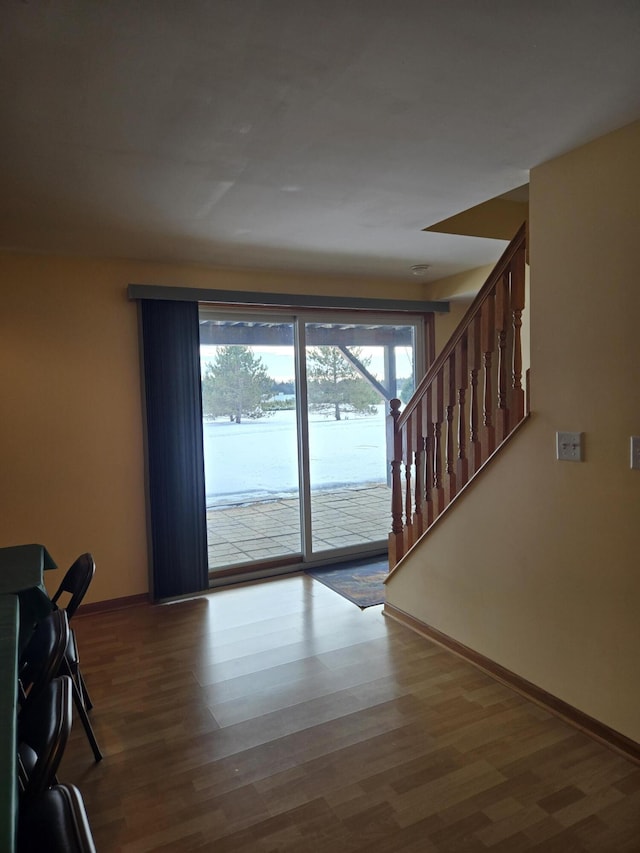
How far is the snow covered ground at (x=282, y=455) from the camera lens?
4.48 m

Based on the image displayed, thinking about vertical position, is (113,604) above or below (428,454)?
below

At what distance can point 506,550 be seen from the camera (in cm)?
273

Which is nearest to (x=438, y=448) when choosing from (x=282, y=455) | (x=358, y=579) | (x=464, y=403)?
(x=464, y=403)

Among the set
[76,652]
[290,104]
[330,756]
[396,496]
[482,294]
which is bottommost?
[330,756]

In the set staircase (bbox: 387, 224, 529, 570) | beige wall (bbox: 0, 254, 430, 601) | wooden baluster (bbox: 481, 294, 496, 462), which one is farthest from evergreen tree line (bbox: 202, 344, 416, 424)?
wooden baluster (bbox: 481, 294, 496, 462)

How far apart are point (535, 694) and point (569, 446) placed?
3.85 feet

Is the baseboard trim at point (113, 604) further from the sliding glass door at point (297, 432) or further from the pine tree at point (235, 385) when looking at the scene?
the pine tree at point (235, 385)

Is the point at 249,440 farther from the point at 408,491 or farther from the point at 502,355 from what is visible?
the point at 502,355

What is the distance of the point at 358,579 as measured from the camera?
175 inches

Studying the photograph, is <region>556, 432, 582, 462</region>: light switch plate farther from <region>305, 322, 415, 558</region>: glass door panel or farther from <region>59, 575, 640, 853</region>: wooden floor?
<region>305, 322, 415, 558</region>: glass door panel

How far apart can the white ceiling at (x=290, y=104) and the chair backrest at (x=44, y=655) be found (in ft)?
5.65

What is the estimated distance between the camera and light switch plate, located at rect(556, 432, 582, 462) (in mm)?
2334

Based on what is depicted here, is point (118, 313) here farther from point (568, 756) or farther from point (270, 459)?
point (568, 756)

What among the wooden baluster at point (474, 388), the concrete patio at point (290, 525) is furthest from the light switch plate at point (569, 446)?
the concrete patio at point (290, 525)
